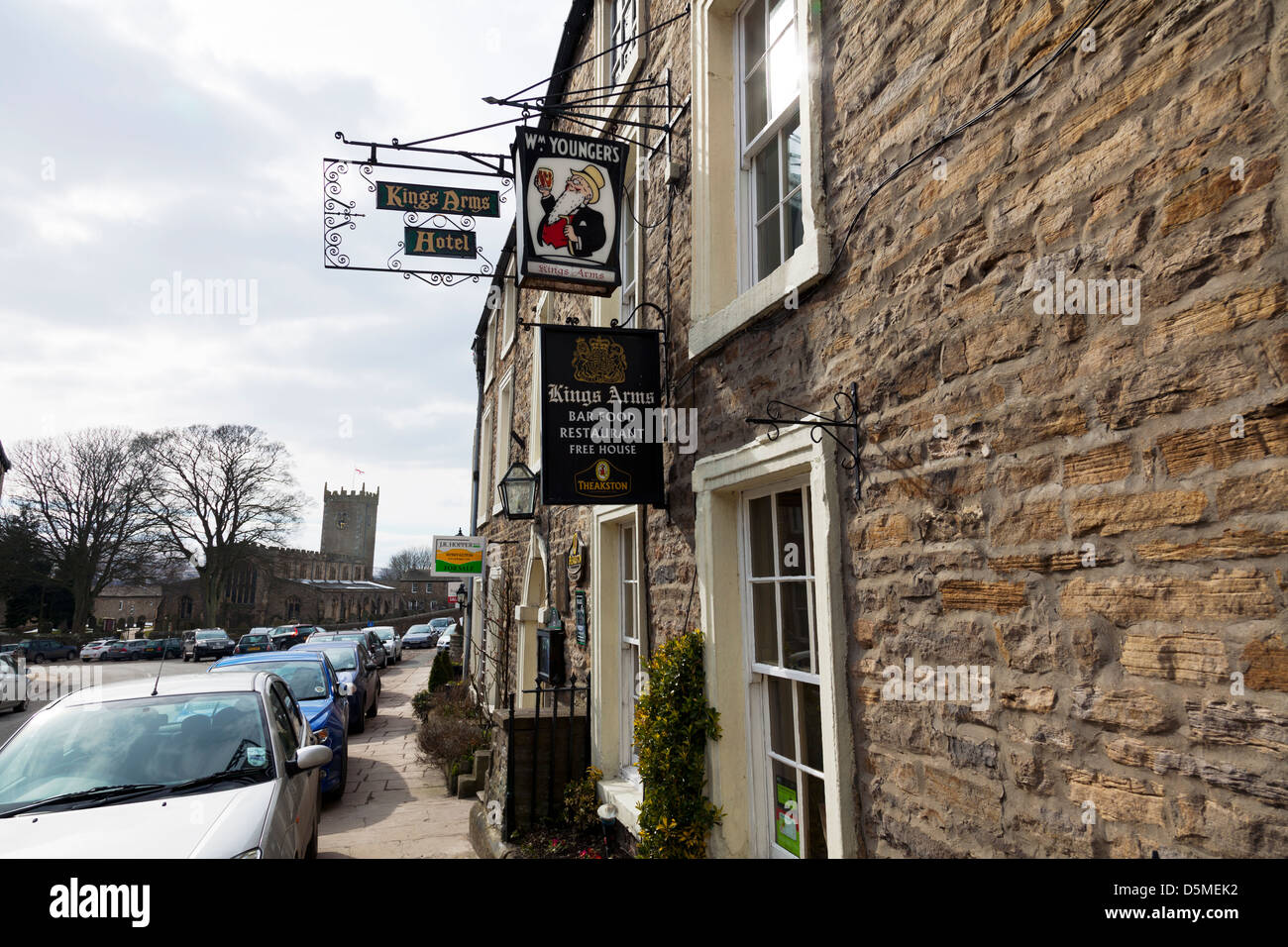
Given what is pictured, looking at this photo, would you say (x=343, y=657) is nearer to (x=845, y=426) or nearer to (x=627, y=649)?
(x=627, y=649)

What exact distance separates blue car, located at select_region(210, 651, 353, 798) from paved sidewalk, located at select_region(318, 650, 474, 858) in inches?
15.4

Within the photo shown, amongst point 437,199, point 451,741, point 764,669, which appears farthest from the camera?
point 451,741

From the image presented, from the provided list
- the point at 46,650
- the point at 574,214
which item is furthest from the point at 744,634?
the point at 46,650

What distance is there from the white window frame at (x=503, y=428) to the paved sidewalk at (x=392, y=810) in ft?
13.9

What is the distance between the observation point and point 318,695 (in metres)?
9.40

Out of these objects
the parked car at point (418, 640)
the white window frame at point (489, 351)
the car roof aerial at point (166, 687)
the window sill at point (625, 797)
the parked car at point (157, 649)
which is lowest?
the parked car at point (418, 640)

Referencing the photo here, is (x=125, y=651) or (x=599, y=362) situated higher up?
(x=599, y=362)

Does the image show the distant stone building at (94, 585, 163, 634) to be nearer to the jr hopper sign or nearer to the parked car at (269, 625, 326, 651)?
the parked car at (269, 625, 326, 651)

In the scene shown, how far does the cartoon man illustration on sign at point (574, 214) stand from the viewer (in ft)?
16.6

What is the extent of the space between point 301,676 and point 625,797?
626 centimetres

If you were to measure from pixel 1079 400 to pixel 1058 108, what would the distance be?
3.02ft

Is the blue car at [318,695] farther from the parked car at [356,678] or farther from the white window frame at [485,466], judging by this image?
the white window frame at [485,466]

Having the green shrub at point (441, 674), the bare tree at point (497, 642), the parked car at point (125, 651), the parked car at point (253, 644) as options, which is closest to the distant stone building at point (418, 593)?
the parked car at point (125, 651)

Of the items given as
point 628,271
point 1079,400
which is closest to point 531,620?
point 628,271
